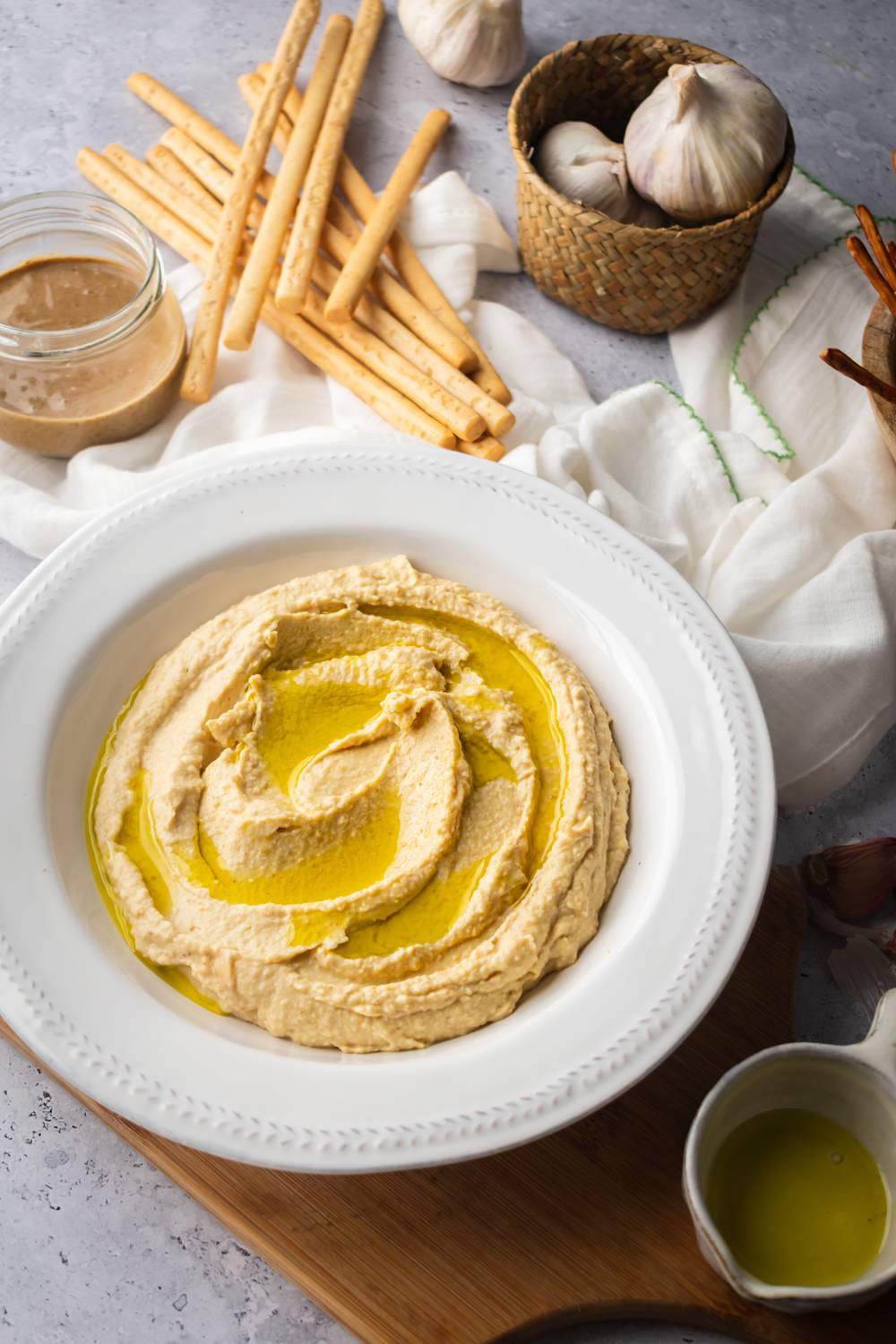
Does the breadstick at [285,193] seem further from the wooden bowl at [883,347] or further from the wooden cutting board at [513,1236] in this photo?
the wooden cutting board at [513,1236]

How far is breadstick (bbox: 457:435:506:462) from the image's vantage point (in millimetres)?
3551

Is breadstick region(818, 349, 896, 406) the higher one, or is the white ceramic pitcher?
breadstick region(818, 349, 896, 406)

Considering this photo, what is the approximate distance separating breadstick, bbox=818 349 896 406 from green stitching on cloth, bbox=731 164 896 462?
428 mm

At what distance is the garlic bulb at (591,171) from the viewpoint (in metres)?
3.70

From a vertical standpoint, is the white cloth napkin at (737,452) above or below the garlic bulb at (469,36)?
below

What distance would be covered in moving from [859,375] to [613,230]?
2.86 ft

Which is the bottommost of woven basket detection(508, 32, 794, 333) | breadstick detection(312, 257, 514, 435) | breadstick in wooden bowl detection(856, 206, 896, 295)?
breadstick detection(312, 257, 514, 435)

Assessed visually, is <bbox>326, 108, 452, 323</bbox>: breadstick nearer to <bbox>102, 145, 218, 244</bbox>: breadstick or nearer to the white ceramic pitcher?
<bbox>102, 145, 218, 244</bbox>: breadstick

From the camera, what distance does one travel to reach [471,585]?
3.13m

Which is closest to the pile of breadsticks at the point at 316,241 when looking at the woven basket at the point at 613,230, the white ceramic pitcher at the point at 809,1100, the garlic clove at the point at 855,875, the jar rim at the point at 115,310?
the jar rim at the point at 115,310

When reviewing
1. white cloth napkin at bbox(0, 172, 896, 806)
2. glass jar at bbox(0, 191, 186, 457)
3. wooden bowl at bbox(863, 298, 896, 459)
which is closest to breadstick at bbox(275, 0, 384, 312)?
white cloth napkin at bbox(0, 172, 896, 806)

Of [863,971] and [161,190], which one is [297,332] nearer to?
[161,190]

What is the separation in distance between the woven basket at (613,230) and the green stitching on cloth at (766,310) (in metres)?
0.14

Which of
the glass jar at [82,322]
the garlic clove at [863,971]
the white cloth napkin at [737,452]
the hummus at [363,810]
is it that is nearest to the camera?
the hummus at [363,810]
